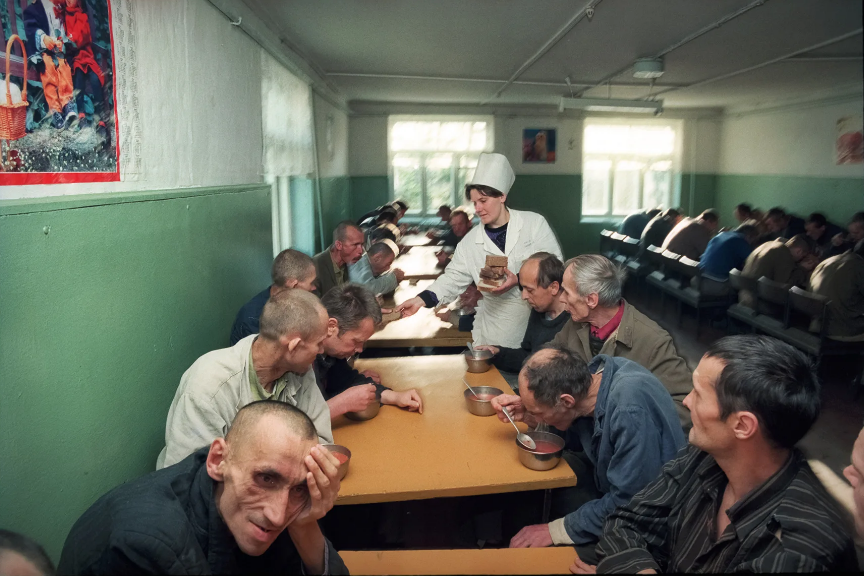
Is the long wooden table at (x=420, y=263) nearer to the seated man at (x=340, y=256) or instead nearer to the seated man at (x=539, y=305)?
the seated man at (x=340, y=256)

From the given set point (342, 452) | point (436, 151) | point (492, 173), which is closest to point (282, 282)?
point (342, 452)

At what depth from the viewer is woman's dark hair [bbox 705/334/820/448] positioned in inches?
35.9

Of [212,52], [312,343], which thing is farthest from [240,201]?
[312,343]

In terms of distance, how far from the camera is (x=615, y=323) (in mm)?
1938

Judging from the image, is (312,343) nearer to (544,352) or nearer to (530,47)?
(544,352)

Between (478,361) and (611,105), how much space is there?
166 cm

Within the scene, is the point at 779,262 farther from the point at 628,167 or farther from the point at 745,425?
the point at 745,425

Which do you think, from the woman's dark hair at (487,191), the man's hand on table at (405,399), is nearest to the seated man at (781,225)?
the man's hand on table at (405,399)

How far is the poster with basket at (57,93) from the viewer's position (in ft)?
3.44

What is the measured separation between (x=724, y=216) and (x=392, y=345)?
66.4 inches

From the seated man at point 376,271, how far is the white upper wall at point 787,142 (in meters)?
2.39

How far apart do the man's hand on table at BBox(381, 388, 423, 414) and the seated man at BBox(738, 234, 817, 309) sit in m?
1.04

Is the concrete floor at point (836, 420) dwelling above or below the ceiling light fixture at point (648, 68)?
below

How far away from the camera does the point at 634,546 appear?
116 cm
